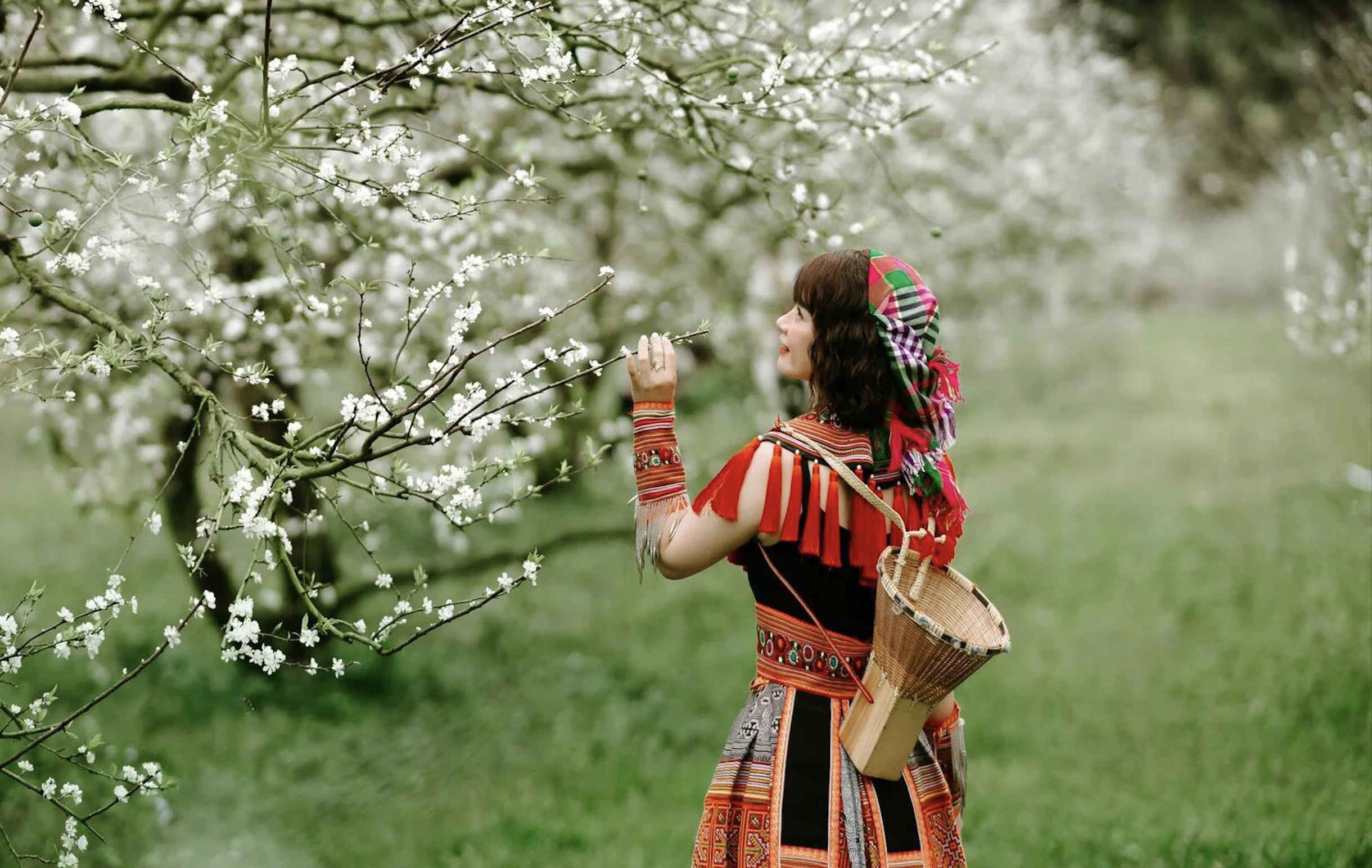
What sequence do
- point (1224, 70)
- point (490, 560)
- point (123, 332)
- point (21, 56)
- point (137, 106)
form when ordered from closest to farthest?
point (21, 56) → point (123, 332) → point (137, 106) → point (490, 560) → point (1224, 70)

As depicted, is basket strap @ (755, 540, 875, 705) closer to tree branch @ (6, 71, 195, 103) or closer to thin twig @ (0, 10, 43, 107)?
thin twig @ (0, 10, 43, 107)

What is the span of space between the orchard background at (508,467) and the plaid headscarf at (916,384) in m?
0.62

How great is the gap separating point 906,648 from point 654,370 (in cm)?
77

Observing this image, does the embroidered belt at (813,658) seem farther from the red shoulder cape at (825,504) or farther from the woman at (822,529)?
the red shoulder cape at (825,504)

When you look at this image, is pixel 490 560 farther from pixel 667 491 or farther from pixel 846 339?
pixel 846 339

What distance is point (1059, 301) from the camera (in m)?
18.7

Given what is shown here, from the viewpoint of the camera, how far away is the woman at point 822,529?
269cm

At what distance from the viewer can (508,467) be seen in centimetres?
291

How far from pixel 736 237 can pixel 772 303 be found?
0.86m

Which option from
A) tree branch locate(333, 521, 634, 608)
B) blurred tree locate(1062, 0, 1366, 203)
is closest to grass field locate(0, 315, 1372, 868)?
tree branch locate(333, 521, 634, 608)

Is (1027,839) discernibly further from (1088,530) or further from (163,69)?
(1088,530)

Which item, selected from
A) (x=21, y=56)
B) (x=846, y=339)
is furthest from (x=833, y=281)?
(x=21, y=56)

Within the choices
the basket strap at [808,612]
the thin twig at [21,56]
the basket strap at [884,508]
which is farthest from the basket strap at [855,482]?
the thin twig at [21,56]

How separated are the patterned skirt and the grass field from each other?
2.29m
